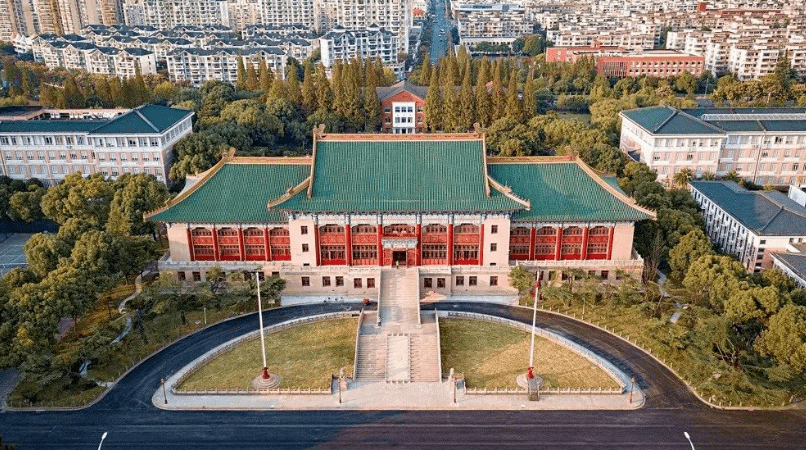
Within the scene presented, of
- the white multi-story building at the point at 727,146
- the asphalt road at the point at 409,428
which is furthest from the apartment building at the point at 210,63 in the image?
the asphalt road at the point at 409,428

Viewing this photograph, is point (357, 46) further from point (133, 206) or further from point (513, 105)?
point (133, 206)

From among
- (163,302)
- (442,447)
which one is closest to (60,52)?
(163,302)

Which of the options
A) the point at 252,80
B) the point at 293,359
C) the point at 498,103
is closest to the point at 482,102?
the point at 498,103

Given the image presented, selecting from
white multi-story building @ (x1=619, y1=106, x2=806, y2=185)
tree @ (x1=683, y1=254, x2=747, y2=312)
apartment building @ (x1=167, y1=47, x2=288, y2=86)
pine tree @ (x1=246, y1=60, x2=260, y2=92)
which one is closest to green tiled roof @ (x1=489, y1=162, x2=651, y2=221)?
tree @ (x1=683, y1=254, x2=747, y2=312)

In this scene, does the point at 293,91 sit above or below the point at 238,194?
above

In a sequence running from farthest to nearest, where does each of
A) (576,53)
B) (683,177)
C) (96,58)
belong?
(576,53) → (96,58) → (683,177)
